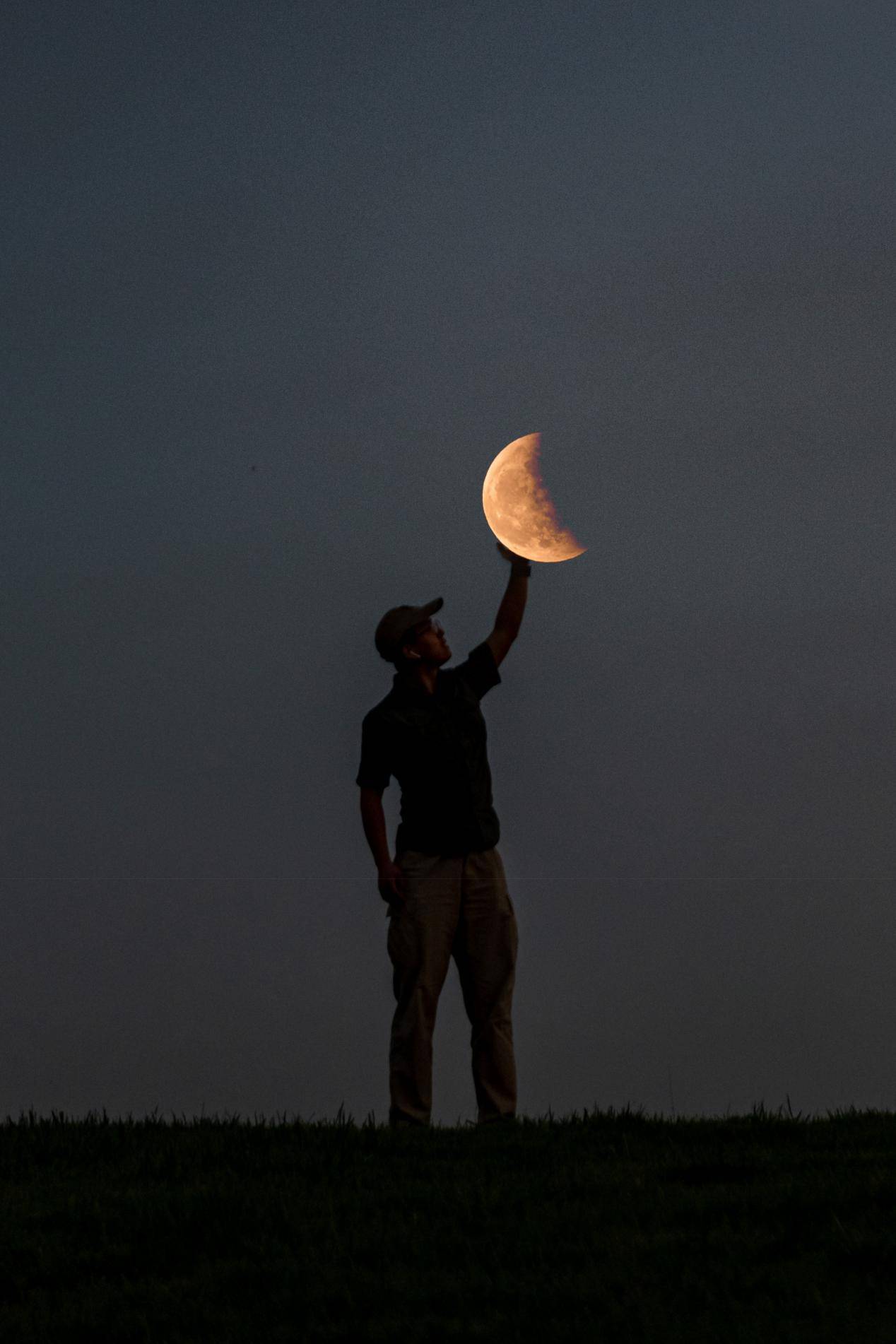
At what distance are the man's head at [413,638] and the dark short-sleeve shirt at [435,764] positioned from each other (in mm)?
162

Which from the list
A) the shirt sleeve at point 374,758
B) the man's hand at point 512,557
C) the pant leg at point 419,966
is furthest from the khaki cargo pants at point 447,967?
the man's hand at point 512,557

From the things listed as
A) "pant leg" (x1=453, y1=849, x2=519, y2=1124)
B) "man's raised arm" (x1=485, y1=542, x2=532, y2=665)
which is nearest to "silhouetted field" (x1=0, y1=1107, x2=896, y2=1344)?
"pant leg" (x1=453, y1=849, x2=519, y2=1124)

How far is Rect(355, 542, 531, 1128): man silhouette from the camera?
7895mm

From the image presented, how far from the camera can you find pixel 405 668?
8.16m

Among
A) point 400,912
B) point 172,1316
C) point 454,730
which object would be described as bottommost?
point 172,1316

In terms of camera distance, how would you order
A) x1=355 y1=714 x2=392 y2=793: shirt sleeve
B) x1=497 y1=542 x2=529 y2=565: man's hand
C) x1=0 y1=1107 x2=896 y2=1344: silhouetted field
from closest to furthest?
x1=0 y1=1107 x2=896 y2=1344: silhouetted field < x1=355 y1=714 x2=392 y2=793: shirt sleeve < x1=497 y1=542 x2=529 y2=565: man's hand

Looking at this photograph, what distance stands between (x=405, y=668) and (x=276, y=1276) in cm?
376

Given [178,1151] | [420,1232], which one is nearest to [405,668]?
[178,1151]

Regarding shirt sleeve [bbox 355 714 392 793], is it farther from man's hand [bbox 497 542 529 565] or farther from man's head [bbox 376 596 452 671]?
man's hand [bbox 497 542 529 565]

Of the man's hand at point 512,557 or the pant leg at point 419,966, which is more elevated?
the man's hand at point 512,557

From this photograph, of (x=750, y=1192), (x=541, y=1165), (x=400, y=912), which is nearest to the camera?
(x=750, y=1192)

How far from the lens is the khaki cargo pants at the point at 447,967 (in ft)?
25.9

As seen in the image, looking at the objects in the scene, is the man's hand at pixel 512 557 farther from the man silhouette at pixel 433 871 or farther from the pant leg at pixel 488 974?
the pant leg at pixel 488 974

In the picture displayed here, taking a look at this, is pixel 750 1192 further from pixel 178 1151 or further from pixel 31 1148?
pixel 31 1148
